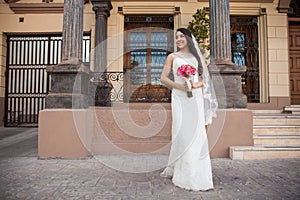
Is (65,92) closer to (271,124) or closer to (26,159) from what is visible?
(26,159)

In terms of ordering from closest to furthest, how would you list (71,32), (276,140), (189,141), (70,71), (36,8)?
(189,141) < (70,71) < (71,32) < (276,140) < (36,8)

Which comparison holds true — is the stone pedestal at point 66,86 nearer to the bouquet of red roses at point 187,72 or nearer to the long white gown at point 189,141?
the long white gown at point 189,141

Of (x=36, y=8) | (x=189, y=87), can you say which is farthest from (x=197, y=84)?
(x=36, y=8)

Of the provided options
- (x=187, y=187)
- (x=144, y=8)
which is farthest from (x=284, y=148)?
(x=144, y=8)

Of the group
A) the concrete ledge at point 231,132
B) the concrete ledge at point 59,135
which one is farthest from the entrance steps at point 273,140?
the concrete ledge at point 59,135

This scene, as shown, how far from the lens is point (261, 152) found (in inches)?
188

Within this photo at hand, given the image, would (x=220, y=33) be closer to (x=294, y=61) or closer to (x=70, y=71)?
(x=70, y=71)

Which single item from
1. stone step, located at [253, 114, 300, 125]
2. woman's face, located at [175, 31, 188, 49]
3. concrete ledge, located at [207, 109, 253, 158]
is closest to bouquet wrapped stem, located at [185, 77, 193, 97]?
woman's face, located at [175, 31, 188, 49]

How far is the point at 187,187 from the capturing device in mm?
2996

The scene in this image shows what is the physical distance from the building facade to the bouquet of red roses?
213 inches

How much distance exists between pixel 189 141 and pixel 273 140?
2.97 meters

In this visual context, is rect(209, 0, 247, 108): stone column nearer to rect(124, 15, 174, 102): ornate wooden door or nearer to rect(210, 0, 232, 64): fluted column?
rect(210, 0, 232, 64): fluted column

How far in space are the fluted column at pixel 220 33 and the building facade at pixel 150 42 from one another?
358 centimetres

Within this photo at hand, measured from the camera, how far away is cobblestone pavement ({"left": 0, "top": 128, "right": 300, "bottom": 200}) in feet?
9.20
